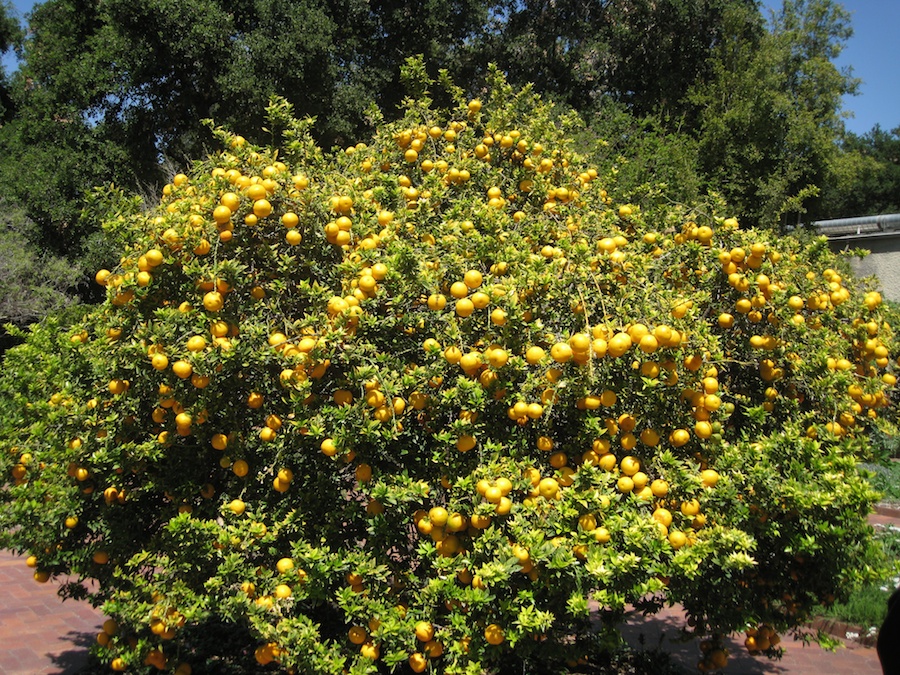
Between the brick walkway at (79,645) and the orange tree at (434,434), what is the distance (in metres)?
1.66

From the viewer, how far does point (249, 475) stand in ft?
9.31

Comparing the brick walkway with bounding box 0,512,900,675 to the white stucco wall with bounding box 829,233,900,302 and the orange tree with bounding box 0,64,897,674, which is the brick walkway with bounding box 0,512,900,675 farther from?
the white stucco wall with bounding box 829,233,900,302

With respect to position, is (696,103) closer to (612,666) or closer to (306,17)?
(306,17)

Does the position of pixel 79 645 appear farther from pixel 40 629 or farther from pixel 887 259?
pixel 887 259

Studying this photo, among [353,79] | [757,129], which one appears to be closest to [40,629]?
[353,79]

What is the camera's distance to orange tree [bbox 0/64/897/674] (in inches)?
96.1

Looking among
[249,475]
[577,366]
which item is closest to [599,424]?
[577,366]

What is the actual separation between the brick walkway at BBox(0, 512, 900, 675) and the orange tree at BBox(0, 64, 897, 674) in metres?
1.66

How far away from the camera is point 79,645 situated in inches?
187

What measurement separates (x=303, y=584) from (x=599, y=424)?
1165 mm

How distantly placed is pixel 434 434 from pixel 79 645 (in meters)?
3.54

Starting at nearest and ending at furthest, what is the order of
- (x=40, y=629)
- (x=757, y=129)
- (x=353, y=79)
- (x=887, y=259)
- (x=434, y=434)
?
1. (x=434, y=434)
2. (x=40, y=629)
3. (x=353, y=79)
4. (x=757, y=129)
5. (x=887, y=259)

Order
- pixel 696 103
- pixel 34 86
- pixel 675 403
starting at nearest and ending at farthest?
pixel 675 403 < pixel 34 86 < pixel 696 103

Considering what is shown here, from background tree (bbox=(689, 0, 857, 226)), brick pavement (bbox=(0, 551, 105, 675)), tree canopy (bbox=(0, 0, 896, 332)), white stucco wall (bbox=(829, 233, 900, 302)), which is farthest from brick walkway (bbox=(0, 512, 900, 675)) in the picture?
white stucco wall (bbox=(829, 233, 900, 302))
